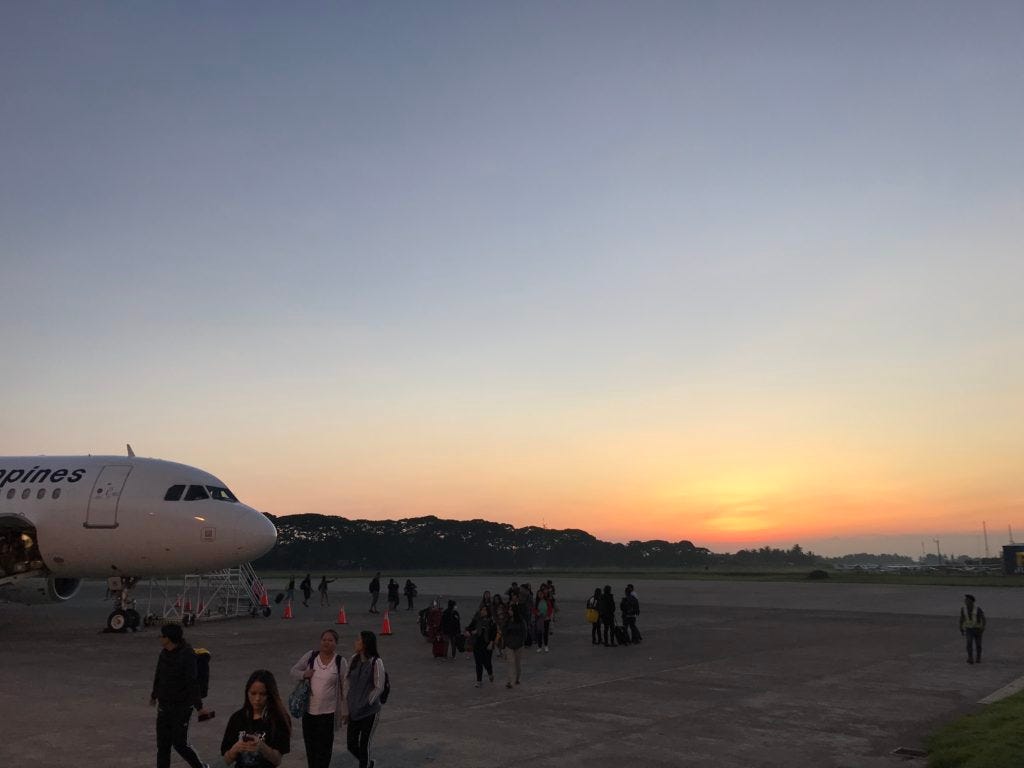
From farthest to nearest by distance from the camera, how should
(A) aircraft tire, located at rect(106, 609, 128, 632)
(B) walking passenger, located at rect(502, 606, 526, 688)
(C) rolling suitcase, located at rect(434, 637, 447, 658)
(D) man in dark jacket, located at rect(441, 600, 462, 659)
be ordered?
(A) aircraft tire, located at rect(106, 609, 128, 632), (C) rolling suitcase, located at rect(434, 637, 447, 658), (D) man in dark jacket, located at rect(441, 600, 462, 659), (B) walking passenger, located at rect(502, 606, 526, 688)

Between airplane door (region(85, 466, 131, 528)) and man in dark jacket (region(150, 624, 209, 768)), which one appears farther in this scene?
airplane door (region(85, 466, 131, 528))

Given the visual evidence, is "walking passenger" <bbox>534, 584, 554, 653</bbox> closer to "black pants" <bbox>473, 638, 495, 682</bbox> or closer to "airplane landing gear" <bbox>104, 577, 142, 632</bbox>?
"black pants" <bbox>473, 638, 495, 682</bbox>

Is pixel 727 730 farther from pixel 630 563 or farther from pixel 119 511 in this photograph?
pixel 630 563

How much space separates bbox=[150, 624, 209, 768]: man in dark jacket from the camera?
819 centimetres

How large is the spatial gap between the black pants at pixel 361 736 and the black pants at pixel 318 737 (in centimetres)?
34

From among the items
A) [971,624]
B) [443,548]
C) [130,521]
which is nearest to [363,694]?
[971,624]

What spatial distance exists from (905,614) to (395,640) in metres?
20.2

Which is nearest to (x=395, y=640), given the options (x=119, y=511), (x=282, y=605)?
(x=119, y=511)

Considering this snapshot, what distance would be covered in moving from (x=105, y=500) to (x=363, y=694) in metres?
19.7

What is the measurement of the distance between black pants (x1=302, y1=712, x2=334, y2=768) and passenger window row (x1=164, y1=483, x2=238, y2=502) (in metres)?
18.4

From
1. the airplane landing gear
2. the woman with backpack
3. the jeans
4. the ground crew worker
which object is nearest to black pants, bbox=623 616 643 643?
the jeans

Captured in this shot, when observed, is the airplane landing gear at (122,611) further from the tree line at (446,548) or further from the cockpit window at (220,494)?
the tree line at (446,548)

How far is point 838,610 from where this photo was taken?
32.6 meters

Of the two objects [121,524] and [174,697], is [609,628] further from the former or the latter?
[174,697]
